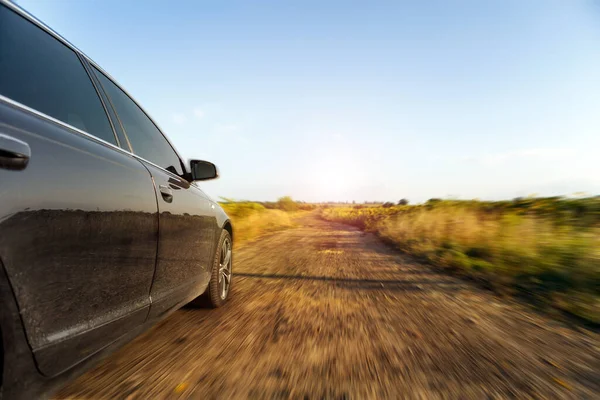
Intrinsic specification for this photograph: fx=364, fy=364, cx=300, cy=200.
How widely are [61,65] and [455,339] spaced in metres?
3.37

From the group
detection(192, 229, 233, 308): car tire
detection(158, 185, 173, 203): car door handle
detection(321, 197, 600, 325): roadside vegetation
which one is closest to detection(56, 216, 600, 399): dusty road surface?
detection(192, 229, 233, 308): car tire

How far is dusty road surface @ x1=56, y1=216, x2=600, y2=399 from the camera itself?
6.88 feet

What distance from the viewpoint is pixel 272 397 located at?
1.97 meters

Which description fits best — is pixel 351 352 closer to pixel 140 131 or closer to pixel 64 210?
pixel 64 210

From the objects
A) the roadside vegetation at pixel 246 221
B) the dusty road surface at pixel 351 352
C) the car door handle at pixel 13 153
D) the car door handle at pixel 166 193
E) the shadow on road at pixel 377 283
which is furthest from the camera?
the roadside vegetation at pixel 246 221

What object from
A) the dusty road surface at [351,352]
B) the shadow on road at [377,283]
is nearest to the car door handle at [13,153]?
the dusty road surface at [351,352]

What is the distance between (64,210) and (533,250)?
26.4 feet

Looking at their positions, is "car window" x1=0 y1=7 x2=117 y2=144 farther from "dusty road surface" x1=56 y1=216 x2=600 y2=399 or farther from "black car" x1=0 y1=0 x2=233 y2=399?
"dusty road surface" x1=56 y1=216 x2=600 y2=399

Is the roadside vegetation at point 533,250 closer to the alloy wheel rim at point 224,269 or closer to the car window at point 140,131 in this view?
the alloy wheel rim at point 224,269

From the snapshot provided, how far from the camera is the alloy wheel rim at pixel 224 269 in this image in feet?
12.9

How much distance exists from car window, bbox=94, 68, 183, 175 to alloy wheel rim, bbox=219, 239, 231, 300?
1.09 m

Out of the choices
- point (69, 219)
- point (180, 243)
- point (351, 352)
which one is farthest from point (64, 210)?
point (351, 352)

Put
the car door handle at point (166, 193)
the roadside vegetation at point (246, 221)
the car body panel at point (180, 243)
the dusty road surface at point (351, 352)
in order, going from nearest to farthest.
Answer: the dusty road surface at point (351, 352) < the car body panel at point (180, 243) < the car door handle at point (166, 193) < the roadside vegetation at point (246, 221)

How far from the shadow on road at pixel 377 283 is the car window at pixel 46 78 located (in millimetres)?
3829
